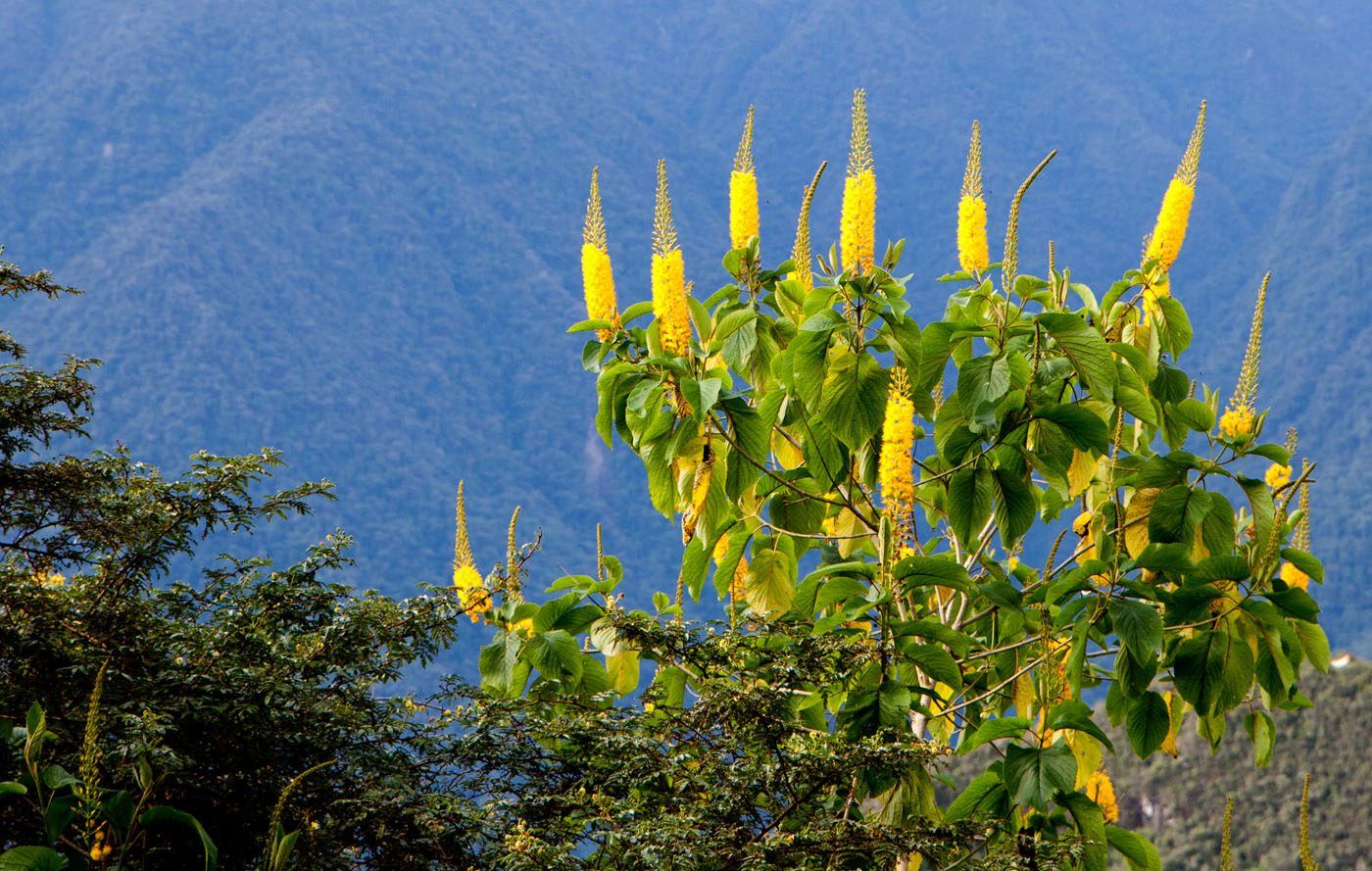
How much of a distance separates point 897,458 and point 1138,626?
696mm

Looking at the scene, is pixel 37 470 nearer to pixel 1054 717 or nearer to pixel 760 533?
pixel 760 533

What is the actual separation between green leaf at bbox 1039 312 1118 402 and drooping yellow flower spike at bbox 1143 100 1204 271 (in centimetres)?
85

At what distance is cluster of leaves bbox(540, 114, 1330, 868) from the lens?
11.7 feet

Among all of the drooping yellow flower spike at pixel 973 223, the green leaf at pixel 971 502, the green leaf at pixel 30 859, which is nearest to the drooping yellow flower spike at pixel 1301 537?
the green leaf at pixel 971 502

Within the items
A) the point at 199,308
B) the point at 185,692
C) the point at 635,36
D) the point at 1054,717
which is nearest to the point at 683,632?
the point at 1054,717

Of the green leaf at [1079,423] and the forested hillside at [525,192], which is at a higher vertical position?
the forested hillside at [525,192]

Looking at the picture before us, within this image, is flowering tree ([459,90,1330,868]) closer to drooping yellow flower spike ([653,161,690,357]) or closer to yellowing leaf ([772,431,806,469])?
drooping yellow flower spike ([653,161,690,357])

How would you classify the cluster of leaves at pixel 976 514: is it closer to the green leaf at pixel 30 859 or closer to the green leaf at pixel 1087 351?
the green leaf at pixel 1087 351

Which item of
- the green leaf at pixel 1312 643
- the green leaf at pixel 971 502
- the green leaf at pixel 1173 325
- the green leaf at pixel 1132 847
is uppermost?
the green leaf at pixel 1173 325

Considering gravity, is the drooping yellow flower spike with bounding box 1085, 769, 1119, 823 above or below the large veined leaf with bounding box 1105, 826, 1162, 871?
above

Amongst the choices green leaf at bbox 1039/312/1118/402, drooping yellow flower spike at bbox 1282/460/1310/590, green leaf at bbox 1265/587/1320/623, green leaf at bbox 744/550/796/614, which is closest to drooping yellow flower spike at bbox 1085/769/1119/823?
drooping yellow flower spike at bbox 1282/460/1310/590

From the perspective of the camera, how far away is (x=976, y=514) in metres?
3.79

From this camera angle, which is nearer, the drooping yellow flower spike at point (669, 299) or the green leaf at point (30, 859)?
the green leaf at point (30, 859)

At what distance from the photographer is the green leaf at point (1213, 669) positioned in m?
3.74
